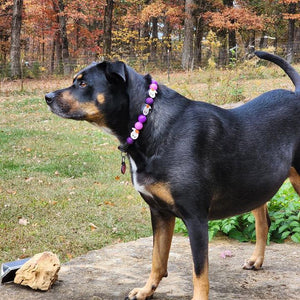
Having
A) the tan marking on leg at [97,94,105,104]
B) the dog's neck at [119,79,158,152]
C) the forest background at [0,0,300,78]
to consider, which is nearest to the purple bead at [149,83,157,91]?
the dog's neck at [119,79,158,152]

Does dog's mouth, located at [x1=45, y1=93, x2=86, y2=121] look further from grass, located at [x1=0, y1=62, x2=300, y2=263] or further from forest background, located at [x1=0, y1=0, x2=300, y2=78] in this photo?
forest background, located at [x1=0, y1=0, x2=300, y2=78]

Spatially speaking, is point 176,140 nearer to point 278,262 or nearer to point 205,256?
point 205,256

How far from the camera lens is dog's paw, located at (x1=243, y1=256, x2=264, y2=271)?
4.14 metres

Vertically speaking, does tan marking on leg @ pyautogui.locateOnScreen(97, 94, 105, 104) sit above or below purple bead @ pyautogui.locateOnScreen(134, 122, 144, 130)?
above

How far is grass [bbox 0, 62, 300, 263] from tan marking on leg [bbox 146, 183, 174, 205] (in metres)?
2.40

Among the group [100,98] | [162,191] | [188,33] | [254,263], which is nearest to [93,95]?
[100,98]

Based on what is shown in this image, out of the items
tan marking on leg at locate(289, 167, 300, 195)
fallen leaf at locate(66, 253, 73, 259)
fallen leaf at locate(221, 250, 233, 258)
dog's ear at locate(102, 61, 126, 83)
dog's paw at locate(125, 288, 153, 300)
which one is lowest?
fallen leaf at locate(66, 253, 73, 259)

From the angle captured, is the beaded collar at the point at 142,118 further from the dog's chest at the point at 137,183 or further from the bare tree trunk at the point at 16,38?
the bare tree trunk at the point at 16,38

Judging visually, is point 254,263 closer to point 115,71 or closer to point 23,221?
point 115,71

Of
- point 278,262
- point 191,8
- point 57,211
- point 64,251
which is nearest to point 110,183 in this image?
point 57,211

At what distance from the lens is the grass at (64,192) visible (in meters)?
5.49

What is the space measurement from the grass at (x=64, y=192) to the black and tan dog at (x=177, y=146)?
2.37 metres

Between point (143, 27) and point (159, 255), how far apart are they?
34.3 m

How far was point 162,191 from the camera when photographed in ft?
9.82
